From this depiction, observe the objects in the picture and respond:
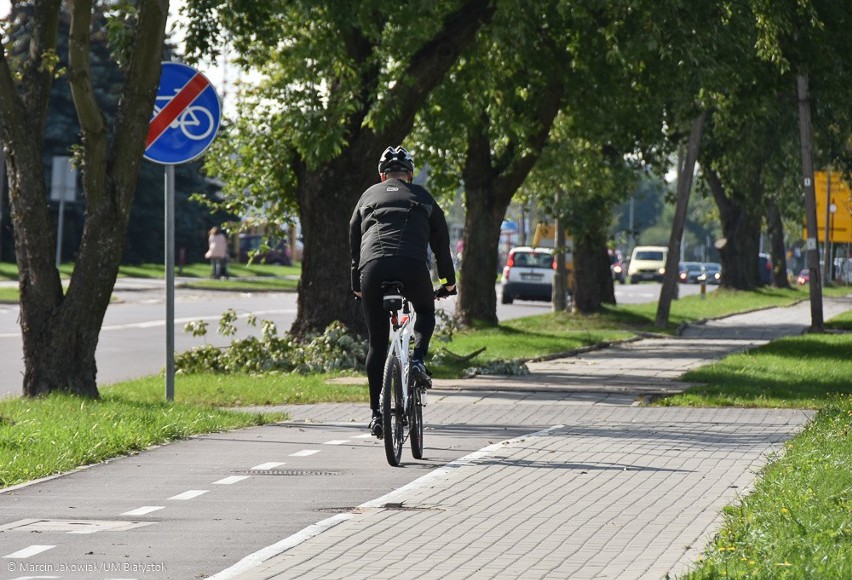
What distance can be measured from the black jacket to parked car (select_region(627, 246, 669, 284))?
79083 mm

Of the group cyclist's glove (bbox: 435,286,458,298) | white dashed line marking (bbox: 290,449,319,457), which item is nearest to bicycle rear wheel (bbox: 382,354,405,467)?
cyclist's glove (bbox: 435,286,458,298)

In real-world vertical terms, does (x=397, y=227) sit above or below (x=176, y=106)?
below

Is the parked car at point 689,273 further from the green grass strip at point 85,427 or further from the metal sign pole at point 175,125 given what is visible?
the green grass strip at point 85,427

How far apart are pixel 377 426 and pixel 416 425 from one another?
0.74 ft

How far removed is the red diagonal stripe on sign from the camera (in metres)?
14.2

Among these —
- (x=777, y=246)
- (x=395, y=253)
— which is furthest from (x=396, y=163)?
(x=777, y=246)

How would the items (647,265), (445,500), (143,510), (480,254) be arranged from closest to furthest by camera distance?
(143,510) < (445,500) < (480,254) < (647,265)

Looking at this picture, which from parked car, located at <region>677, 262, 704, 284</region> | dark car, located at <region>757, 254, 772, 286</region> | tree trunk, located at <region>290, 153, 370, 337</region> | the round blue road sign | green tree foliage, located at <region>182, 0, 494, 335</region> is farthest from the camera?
parked car, located at <region>677, 262, 704, 284</region>

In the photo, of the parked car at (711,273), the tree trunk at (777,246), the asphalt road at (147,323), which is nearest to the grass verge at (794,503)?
the asphalt road at (147,323)

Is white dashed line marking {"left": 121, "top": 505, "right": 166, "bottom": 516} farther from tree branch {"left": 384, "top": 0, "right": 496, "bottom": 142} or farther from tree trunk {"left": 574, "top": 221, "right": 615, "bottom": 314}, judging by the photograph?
tree trunk {"left": 574, "top": 221, "right": 615, "bottom": 314}

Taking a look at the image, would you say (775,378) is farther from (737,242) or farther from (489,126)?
(737,242)

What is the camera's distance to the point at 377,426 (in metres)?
10.4

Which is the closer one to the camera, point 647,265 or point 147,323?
point 147,323

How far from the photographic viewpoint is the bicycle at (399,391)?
10.1 metres
